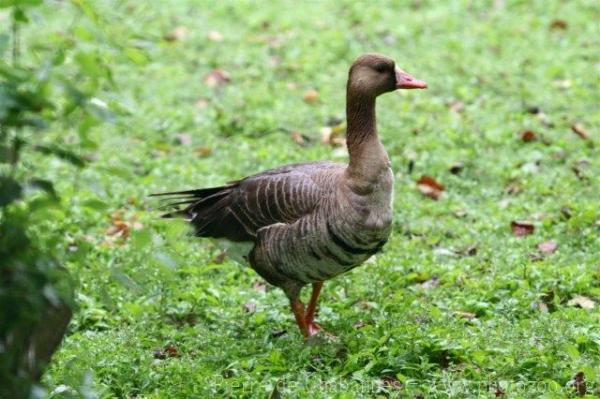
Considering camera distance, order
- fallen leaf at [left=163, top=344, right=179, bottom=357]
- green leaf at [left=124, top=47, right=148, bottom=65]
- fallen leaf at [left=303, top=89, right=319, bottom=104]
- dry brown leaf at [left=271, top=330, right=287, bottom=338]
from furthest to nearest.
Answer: fallen leaf at [left=303, top=89, right=319, bottom=104] < dry brown leaf at [left=271, top=330, right=287, bottom=338] < fallen leaf at [left=163, top=344, right=179, bottom=357] < green leaf at [left=124, top=47, right=148, bottom=65]

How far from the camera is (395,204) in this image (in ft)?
23.1

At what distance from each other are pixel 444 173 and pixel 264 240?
107 inches

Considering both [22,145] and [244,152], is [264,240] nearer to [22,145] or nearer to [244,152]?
[22,145]

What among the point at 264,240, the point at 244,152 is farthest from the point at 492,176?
the point at 264,240

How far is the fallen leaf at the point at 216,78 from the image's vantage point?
32.8ft

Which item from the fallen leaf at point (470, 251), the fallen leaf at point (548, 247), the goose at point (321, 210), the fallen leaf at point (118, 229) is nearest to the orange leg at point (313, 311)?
the goose at point (321, 210)

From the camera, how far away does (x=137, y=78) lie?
10.1 metres

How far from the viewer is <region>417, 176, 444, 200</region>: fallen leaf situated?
7.32 m

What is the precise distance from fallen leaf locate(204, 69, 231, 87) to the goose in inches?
179

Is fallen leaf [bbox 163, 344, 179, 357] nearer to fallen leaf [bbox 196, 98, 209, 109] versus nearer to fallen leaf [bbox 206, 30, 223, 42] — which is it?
fallen leaf [bbox 196, 98, 209, 109]

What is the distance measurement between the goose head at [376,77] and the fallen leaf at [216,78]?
495 centimetres

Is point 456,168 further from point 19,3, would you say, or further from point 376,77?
point 19,3

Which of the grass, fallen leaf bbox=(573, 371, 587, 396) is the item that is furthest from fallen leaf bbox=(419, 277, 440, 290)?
fallen leaf bbox=(573, 371, 587, 396)

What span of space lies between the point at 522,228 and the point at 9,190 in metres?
4.24
